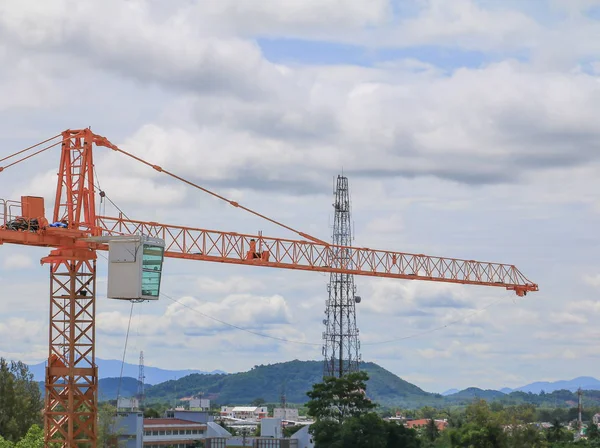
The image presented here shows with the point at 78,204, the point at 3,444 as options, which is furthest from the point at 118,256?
the point at 3,444

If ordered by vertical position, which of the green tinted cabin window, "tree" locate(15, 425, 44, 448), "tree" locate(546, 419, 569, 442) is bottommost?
"tree" locate(15, 425, 44, 448)

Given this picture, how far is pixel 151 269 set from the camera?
79562mm

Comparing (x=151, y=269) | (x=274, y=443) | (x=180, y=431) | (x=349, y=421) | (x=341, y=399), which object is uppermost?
(x=151, y=269)

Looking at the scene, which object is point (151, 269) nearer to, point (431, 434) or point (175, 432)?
point (431, 434)

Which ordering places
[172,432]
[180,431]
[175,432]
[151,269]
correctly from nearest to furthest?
[151,269]
[172,432]
[175,432]
[180,431]

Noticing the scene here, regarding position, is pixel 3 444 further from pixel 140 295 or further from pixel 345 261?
pixel 345 261

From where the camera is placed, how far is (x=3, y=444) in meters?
76.8

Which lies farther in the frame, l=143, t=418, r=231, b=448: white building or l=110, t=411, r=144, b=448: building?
l=143, t=418, r=231, b=448: white building

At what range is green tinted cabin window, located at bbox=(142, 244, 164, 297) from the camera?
7862 cm

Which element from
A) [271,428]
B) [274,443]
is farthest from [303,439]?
[271,428]

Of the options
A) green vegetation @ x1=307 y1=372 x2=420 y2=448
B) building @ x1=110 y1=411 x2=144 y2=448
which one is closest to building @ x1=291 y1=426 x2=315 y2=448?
building @ x1=110 y1=411 x2=144 y2=448

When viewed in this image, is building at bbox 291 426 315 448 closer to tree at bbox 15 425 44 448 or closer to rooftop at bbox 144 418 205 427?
rooftop at bbox 144 418 205 427

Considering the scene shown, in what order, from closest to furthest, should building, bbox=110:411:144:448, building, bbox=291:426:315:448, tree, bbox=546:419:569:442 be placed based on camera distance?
1. building, bbox=110:411:144:448
2. tree, bbox=546:419:569:442
3. building, bbox=291:426:315:448

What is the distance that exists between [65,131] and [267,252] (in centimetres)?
3058
